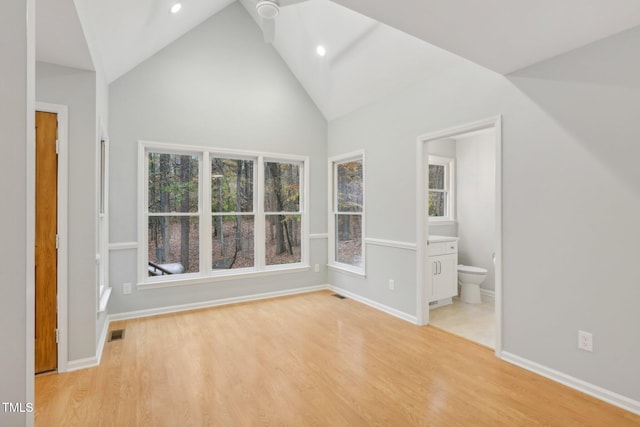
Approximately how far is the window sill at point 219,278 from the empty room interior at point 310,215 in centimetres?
4

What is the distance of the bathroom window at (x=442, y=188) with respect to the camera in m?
5.23

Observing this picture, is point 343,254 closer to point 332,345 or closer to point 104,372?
point 332,345

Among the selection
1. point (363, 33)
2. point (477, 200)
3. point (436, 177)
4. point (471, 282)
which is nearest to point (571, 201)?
point (471, 282)

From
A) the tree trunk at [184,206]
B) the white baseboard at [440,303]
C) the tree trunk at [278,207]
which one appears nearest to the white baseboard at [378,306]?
the white baseboard at [440,303]

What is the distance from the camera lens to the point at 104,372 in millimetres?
2623

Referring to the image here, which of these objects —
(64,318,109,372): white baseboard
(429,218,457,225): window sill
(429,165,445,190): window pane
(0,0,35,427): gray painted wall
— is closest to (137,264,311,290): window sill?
(64,318,109,372): white baseboard

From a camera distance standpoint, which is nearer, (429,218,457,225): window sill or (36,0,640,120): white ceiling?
(36,0,640,120): white ceiling

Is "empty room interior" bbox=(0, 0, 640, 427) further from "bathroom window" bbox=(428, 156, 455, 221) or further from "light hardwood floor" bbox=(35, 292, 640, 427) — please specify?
"bathroom window" bbox=(428, 156, 455, 221)

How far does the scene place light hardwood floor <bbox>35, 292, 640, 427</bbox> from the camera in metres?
2.04

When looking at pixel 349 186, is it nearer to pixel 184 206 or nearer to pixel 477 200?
pixel 477 200

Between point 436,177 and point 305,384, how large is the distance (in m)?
3.99

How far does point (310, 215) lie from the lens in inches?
203

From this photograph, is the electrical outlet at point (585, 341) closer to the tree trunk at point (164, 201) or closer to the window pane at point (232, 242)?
the window pane at point (232, 242)

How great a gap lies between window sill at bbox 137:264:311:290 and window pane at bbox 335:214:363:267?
60 cm
